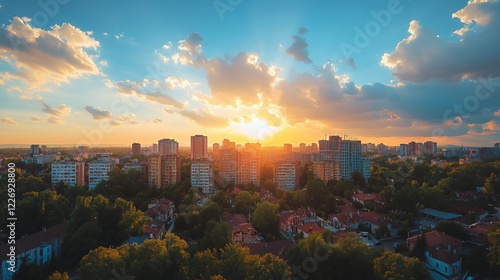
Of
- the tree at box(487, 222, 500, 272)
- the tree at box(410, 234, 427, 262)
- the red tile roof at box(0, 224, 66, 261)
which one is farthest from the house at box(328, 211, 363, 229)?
the red tile roof at box(0, 224, 66, 261)

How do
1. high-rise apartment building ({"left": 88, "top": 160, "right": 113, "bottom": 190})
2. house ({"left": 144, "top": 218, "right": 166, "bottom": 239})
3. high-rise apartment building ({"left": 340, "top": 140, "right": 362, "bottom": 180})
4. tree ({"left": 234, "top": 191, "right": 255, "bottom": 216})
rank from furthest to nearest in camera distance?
high-rise apartment building ({"left": 340, "top": 140, "right": 362, "bottom": 180}) < high-rise apartment building ({"left": 88, "top": 160, "right": 113, "bottom": 190}) < tree ({"left": 234, "top": 191, "right": 255, "bottom": 216}) < house ({"left": 144, "top": 218, "right": 166, "bottom": 239})

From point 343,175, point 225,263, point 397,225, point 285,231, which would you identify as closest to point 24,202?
point 225,263

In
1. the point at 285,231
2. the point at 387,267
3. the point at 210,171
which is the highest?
the point at 210,171

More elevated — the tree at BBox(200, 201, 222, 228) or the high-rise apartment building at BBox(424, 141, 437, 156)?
the high-rise apartment building at BBox(424, 141, 437, 156)

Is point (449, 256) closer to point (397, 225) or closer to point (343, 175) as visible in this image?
point (397, 225)

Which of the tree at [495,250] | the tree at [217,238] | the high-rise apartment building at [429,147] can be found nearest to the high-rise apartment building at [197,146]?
the tree at [217,238]

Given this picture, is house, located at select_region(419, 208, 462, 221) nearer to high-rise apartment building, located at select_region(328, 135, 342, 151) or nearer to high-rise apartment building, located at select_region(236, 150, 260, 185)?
high-rise apartment building, located at select_region(236, 150, 260, 185)

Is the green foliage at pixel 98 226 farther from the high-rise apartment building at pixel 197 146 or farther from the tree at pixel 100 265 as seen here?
the high-rise apartment building at pixel 197 146
